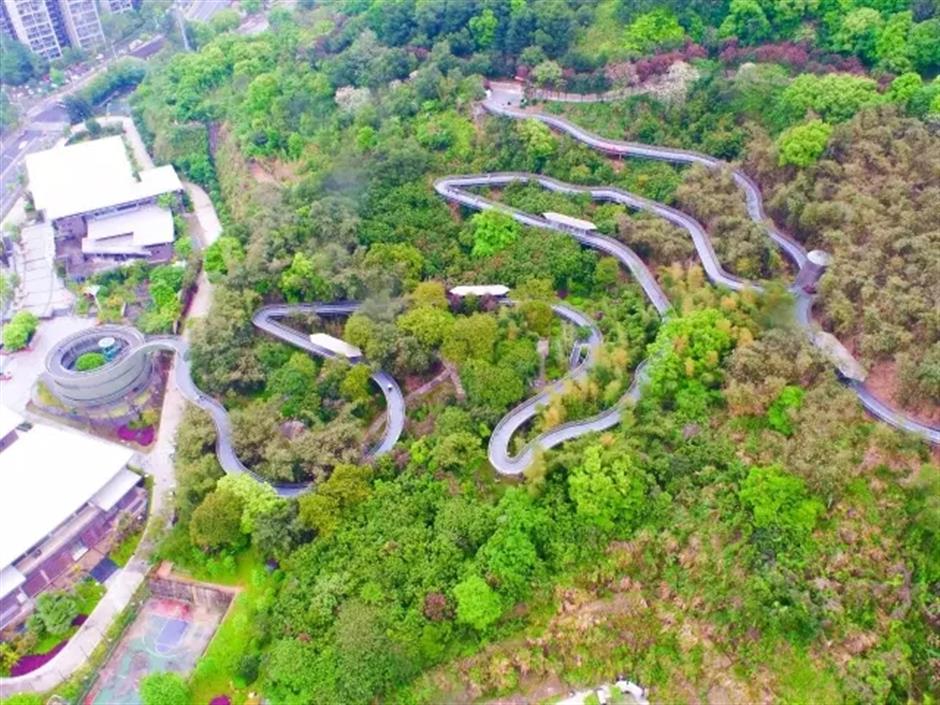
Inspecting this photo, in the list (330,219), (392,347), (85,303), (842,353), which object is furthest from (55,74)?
(842,353)

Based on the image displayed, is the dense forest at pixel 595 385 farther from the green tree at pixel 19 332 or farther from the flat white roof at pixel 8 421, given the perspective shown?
the green tree at pixel 19 332

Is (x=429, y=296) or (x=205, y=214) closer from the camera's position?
(x=429, y=296)

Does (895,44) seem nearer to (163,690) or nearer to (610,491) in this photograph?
(610,491)

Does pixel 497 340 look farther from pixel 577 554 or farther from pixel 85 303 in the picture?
pixel 85 303

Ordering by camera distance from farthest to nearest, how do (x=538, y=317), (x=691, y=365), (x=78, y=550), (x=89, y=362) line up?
(x=89, y=362) < (x=538, y=317) < (x=78, y=550) < (x=691, y=365)

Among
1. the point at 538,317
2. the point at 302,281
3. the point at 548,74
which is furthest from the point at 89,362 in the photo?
Result: the point at 548,74

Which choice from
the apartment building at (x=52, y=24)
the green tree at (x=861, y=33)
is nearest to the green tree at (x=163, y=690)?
the green tree at (x=861, y=33)

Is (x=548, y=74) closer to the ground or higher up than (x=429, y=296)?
higher up
